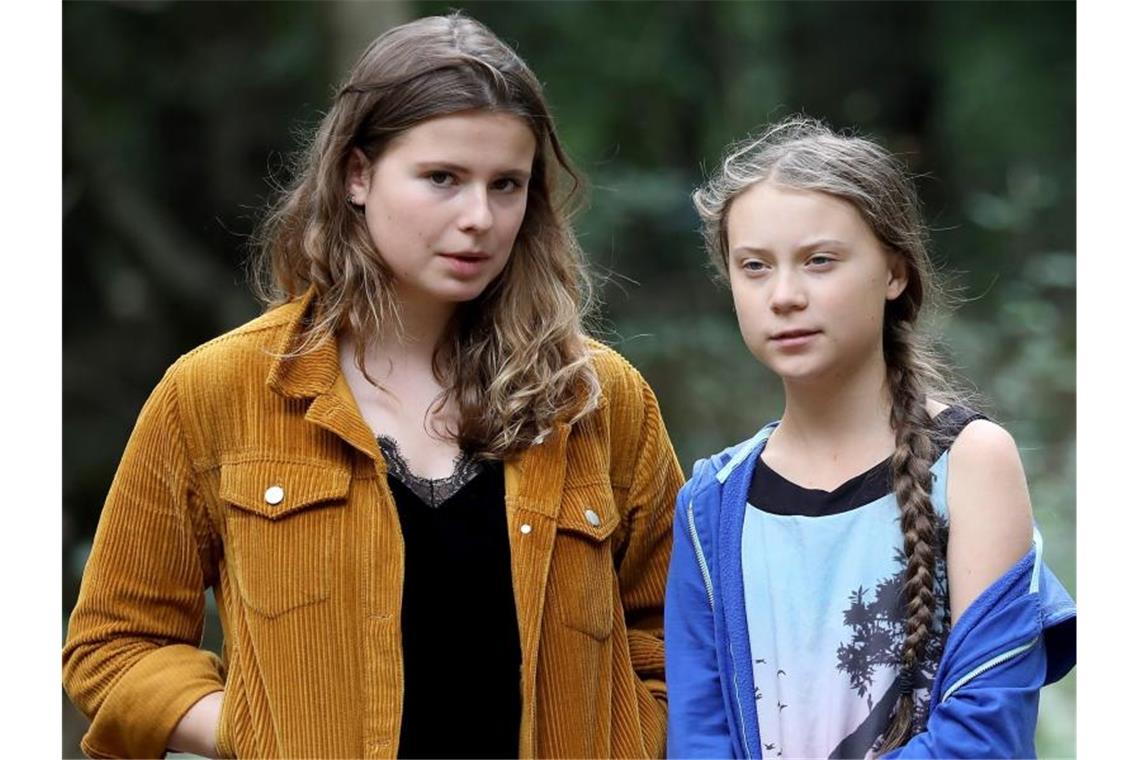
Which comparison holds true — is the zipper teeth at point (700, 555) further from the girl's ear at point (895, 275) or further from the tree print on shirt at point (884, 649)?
the girl's ear at point (895, 275)

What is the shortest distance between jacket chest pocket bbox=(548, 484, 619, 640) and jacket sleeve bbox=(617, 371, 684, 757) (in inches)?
3.5

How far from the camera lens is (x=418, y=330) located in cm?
267

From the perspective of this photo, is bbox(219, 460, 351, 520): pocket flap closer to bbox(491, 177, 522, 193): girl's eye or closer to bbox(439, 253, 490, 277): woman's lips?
bbox(439, 253, 490, 277): woman's lips

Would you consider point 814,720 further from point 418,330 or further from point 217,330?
point 217,330

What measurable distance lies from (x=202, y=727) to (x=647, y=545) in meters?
0.86

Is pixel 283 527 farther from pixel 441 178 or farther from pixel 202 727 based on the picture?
pixel 441 178

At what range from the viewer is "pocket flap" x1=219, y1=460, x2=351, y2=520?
8.02 ft

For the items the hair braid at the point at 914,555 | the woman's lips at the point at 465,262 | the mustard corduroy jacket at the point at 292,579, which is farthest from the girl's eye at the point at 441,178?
the hair braid at the point at 914,555

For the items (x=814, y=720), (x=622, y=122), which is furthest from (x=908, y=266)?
(x=622, y=122)

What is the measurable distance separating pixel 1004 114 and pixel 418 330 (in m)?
6.31

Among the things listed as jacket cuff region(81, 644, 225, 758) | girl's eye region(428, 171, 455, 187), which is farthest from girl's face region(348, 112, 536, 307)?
jacket cuff region(81, 644, 225, 758)

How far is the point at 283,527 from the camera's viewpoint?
2443mm

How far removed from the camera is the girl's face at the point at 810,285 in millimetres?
2236

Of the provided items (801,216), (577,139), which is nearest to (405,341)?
(801,216)
